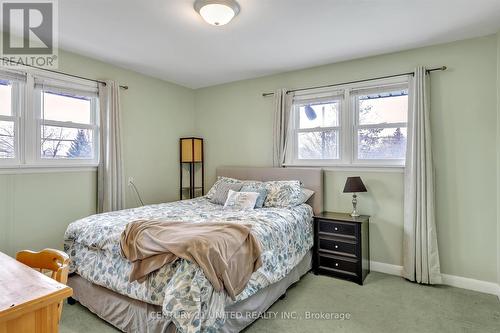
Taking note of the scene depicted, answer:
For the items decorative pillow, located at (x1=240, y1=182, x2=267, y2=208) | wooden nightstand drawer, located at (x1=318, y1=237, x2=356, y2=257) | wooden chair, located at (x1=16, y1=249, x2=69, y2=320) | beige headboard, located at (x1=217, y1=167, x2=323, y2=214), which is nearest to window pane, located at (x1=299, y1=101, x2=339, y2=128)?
beige headboard, located at (x1=217, y1=167, x2=323, y2=214)

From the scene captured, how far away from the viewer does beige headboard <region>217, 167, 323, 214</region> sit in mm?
3555

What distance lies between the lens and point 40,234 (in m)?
2.99

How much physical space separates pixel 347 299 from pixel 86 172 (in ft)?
10.5

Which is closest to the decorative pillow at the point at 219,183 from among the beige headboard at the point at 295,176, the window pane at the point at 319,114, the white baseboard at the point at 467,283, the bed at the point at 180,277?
the beige headboard at the point at 295,176

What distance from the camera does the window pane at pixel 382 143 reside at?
3281mm

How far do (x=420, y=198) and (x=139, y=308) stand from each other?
2.81 meters

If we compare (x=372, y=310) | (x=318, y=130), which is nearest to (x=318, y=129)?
(x=318, y=130)

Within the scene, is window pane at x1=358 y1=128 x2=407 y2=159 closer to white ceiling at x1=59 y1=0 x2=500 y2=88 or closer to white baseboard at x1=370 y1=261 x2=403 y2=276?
white ceiling at x1=59 y1=0 x2=500 y2=88

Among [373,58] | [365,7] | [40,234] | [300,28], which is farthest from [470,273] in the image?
[40,234]

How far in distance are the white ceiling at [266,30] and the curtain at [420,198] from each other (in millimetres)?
606

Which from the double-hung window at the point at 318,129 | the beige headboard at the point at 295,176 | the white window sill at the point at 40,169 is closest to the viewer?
the white window sill at the point at 40,169

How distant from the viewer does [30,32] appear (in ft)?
9.18

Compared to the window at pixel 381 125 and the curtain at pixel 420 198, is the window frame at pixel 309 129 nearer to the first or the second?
the window at pixel 381 125

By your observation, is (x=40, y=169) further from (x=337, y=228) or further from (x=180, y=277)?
(x=337, y=228)
